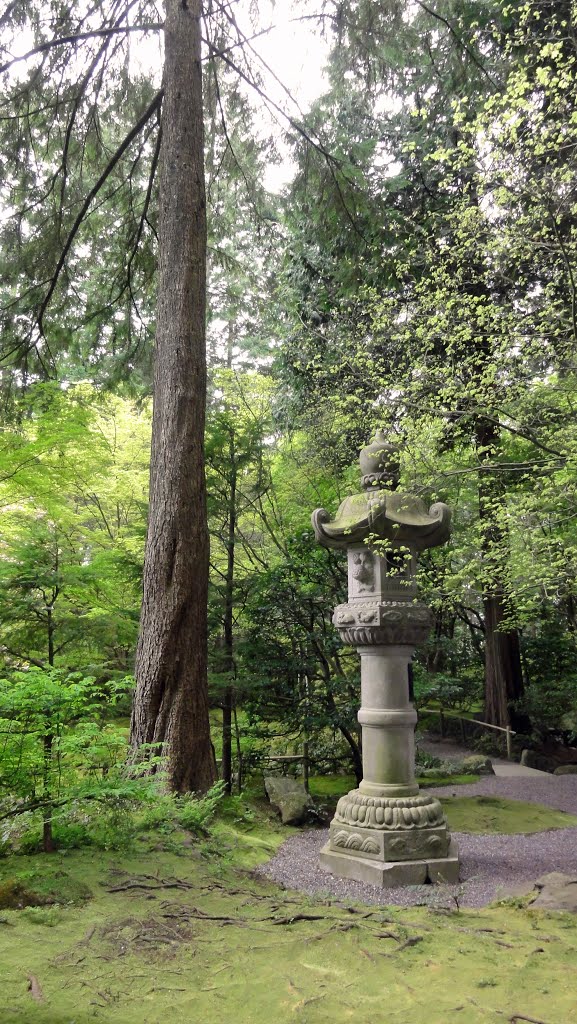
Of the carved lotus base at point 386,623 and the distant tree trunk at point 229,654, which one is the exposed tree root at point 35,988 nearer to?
the carved lotus base at point 386,623

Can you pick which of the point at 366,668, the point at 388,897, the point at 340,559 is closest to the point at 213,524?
the point at 340,559

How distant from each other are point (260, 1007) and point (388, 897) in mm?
3006

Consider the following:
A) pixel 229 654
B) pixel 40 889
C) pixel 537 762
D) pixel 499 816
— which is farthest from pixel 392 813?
pixel 537 762

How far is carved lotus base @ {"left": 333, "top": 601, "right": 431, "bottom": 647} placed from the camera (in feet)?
19.0

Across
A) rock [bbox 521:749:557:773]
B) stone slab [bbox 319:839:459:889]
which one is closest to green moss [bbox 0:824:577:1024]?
stone slab [bbox 319:839:459:889]

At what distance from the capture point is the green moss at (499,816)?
7500 millimetres

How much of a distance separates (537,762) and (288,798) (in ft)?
20.4

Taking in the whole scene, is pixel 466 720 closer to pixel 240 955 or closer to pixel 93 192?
pixel 93 192

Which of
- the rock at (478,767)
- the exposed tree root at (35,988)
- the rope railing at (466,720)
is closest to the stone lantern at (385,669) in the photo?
the exposed tree root at (35,988)

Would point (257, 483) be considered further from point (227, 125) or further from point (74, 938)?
point (74, 938)

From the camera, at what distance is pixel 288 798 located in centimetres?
746

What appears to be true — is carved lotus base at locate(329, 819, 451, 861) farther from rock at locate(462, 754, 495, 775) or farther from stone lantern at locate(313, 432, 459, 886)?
rock at locate(462, 754, 495, 775)

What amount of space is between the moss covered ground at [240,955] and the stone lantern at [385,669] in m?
1.64

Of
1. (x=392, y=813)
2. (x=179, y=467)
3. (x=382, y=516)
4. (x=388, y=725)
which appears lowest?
(x=392, y=813)
